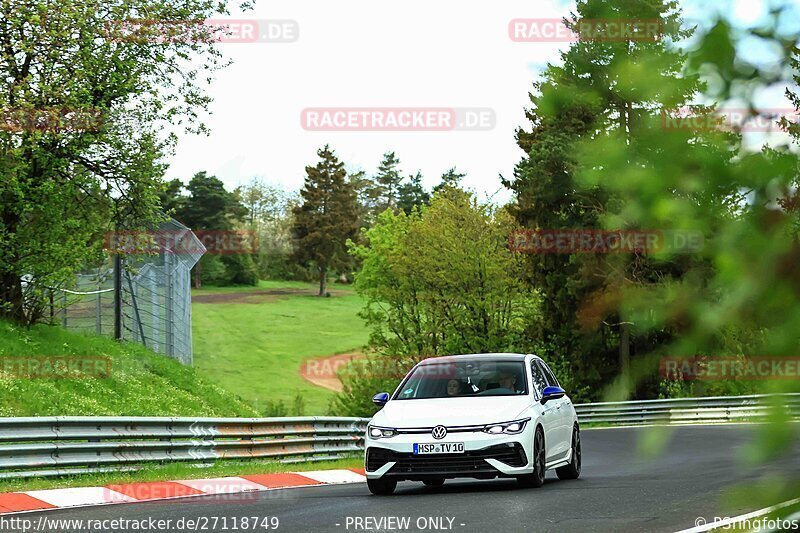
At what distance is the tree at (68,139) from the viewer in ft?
92.1

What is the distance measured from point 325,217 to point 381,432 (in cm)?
11054

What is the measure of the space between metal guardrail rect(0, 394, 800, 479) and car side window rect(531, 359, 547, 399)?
1.00 metres

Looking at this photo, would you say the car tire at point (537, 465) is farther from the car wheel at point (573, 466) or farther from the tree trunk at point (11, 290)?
the tree trunk at point (11, 290)

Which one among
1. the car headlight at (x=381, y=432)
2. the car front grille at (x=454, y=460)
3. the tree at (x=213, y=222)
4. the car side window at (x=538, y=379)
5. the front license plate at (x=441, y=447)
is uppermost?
the tree at (x=213, y=222)

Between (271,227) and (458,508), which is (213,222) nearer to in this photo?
(271,227)

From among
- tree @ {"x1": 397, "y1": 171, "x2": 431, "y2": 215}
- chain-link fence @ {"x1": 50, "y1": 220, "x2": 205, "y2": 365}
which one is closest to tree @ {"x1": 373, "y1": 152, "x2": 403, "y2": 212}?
tree @ {"x1": 397, "y1": 171, "x2": 431, "y2": 215}

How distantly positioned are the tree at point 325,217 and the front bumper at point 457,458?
358ft

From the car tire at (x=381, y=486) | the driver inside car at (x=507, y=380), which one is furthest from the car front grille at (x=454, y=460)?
the driver inside car at (x=507, y=380)

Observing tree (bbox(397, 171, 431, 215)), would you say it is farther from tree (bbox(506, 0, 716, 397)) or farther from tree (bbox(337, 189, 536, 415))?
tree (bbox(506, 0, 716, 397))

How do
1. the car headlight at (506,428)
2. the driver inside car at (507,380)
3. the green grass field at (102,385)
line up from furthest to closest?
the green grass field at (102,385), the driver inside car at (507,380), the car headlight at (506,428)

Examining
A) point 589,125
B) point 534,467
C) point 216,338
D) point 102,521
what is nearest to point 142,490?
point 102,521

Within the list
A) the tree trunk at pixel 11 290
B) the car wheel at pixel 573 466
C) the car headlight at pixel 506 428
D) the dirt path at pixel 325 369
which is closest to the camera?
the car headlight at pixel 506 428

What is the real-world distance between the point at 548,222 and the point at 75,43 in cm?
3131

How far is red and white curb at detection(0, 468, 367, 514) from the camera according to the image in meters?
12.4
